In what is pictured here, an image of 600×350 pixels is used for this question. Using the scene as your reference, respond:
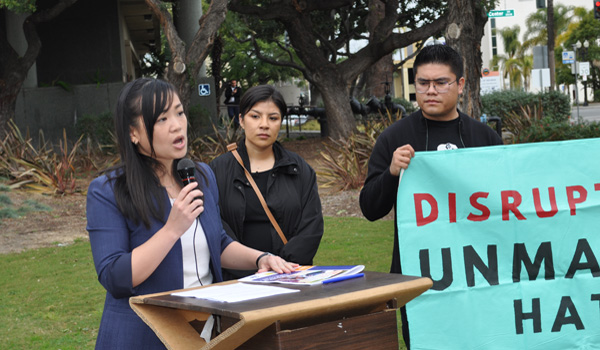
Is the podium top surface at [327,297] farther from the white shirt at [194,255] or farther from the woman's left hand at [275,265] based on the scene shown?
the woman's left hand at [275,265]

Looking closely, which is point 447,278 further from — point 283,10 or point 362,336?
point 283,10

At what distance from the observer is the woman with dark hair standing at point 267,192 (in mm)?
4438

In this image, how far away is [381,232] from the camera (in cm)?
1148

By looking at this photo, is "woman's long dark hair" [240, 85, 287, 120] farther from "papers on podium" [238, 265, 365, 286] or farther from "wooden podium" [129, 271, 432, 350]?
"wooden podium" [129, 271, 432, 350]

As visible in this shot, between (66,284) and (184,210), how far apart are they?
6.78m

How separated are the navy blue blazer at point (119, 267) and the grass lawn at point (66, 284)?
391cm

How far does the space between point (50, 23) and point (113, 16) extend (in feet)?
6.90

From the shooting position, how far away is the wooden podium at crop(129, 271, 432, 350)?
2.29m

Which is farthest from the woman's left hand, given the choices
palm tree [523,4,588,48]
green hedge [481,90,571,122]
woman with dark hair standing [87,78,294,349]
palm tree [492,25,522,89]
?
palm tree [492,25,522,89]

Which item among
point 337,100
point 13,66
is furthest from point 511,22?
point 13,66

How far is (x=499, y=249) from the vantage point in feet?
13.7

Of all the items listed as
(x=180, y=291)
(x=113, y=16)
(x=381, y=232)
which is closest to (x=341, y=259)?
(x=381, y=232)

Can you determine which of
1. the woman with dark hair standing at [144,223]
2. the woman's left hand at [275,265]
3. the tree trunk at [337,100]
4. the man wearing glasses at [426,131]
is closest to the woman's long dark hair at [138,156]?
the woman with dark hair standing at [144,223]

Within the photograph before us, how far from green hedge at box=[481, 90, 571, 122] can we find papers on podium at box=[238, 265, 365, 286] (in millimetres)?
25892
